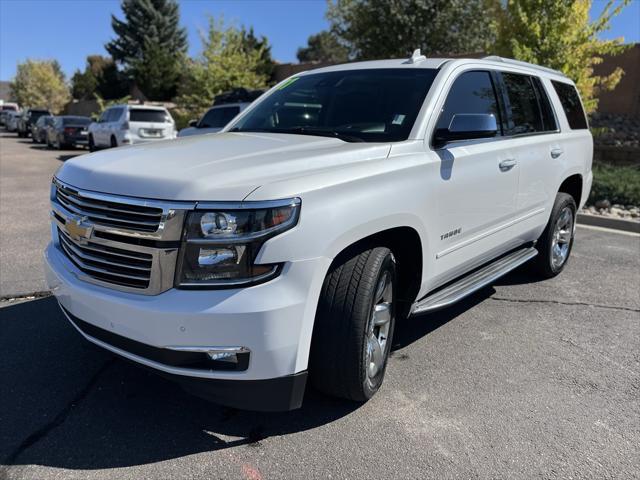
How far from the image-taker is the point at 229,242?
237 centimetres

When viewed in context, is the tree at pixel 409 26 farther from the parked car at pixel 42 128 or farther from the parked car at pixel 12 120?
the parked car at pixel 12 120

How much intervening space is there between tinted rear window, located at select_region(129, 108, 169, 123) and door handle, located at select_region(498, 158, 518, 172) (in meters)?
14.1

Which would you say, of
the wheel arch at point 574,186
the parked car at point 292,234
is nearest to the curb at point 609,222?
the wheel arch at point 574,186

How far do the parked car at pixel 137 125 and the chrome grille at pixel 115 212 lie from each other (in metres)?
13.5

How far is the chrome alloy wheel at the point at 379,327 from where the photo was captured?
9.84 ft

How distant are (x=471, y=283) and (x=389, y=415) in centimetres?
130

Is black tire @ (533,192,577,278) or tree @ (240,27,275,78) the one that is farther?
tree @ (240,27,275,78)

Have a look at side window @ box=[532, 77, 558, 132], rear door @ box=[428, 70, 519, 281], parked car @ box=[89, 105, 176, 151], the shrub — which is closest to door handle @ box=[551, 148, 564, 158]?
side window @ box=[532, 77, 558, 132]

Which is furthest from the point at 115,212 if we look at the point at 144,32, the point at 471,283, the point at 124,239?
the point at 144,32

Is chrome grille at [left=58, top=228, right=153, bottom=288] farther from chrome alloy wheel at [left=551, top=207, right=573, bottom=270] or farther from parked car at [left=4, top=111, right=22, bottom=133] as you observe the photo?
parked car at [left=4, top=111, right=22, bottom=133]

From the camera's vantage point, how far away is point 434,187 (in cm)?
330

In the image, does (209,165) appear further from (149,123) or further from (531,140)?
(149,123)

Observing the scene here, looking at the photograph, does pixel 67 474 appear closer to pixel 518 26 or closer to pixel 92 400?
pixel 92 400

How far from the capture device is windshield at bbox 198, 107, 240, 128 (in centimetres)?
1212
